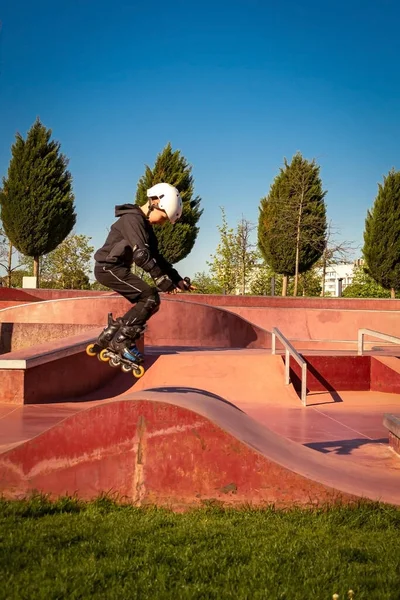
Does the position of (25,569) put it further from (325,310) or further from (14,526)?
(325,310)

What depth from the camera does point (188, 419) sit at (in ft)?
17.5

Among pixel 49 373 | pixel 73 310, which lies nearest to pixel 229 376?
pixel 49 373

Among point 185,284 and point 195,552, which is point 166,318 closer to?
point 185,284

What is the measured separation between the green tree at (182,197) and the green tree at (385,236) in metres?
12.0

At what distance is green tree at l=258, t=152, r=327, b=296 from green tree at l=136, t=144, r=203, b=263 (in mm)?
4969

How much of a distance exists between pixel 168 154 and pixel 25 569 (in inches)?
1676

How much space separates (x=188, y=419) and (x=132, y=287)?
4.82 feet

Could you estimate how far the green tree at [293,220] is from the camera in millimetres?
42094

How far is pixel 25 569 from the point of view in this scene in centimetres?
370

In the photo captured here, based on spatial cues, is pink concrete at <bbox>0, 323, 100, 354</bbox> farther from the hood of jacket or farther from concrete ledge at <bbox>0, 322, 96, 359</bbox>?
the hood of jacket

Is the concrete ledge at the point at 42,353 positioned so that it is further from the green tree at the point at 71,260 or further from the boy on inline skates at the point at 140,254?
the green tree at the point at 71,260

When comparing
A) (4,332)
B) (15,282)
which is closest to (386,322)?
(4,332)

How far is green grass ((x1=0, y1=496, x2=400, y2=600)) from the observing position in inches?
139

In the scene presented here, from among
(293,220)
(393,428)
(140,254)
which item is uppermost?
(293,220)
